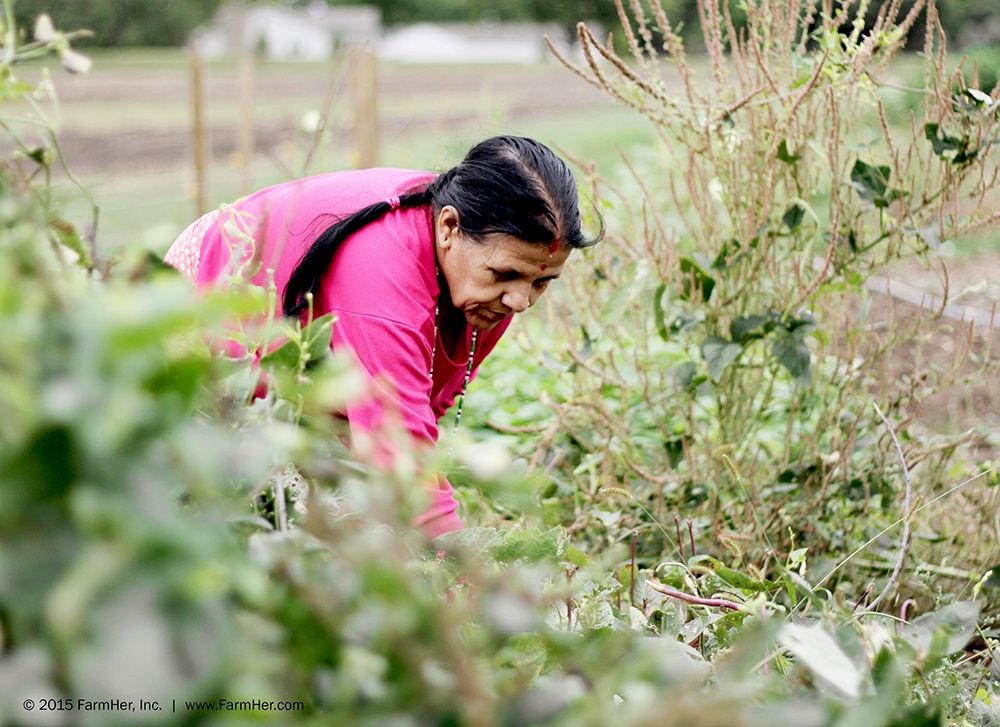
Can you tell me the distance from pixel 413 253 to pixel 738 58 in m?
0.94

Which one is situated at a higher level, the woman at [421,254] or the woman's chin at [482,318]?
the woman at [421,254]

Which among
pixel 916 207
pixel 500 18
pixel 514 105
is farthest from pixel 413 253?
pixel 500 18

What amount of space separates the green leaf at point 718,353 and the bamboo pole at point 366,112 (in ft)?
15.0

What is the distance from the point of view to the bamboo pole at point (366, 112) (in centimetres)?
655

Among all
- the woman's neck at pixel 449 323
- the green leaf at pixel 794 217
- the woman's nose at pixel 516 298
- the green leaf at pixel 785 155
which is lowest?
the woman's neck at pixel 449 323

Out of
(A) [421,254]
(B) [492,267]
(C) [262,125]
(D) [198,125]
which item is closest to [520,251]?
(B) [492,267]

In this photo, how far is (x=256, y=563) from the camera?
0.58 metres

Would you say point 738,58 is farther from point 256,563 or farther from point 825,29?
point 256,563

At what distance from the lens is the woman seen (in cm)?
172

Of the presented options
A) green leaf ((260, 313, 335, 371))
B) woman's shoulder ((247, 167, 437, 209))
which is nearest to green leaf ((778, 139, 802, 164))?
woman's shoulder ((247, 167, 437, 209))

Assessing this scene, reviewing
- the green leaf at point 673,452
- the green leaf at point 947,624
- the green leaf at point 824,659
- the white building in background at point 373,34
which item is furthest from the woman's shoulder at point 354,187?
the white building in background at point 373,34

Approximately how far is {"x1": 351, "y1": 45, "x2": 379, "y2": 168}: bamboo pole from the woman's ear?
4.74 m

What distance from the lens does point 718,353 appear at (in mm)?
2170

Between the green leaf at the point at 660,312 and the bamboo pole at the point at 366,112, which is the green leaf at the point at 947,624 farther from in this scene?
the bamboo pole at the point at 366,112
